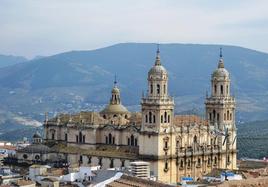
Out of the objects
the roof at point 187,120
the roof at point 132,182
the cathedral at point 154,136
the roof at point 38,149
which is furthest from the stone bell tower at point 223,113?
the roof at point 132,182

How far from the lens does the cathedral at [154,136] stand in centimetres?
8775

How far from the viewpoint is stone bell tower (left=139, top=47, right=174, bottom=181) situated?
87125 millimetres

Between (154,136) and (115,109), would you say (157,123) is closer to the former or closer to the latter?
(154,136)

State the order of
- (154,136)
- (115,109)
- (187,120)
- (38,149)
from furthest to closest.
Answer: (115,109), (38,149), (187,120), (154,136)

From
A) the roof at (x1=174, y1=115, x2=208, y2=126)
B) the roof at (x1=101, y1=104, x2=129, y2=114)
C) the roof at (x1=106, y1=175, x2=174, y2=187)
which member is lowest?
the roof at (x1=106, y1=175, x2=174, y2=187)

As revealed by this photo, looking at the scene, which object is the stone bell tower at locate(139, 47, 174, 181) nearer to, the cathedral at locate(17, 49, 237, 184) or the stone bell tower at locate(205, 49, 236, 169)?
the cathedral at locate(17, 49, 237, 184)

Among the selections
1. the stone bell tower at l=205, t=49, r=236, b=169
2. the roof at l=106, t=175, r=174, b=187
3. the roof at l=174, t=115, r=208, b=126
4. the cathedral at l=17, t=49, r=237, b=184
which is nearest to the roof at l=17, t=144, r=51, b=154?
the cathedral at l=17, t=49, r=237, b=184

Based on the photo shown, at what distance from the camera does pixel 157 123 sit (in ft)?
286

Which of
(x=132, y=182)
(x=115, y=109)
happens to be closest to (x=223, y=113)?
(x=115, y=109)

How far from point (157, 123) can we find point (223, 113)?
13.5 metres

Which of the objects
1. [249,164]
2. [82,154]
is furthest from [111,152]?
[249,164]

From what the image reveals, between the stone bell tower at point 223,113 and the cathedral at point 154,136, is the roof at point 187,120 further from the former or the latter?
the stone bell tower at point 223,113

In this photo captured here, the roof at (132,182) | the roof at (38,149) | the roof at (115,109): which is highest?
the roof at (115,109)

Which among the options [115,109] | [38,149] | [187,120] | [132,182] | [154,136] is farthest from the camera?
[115,109]
